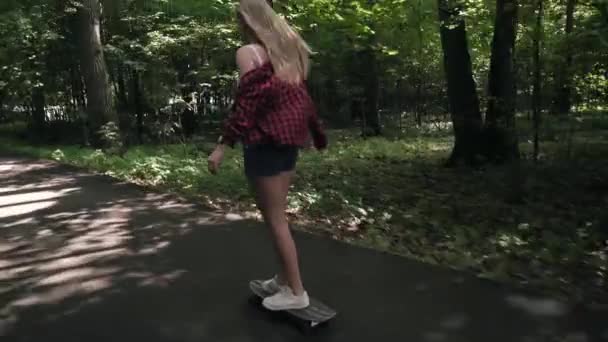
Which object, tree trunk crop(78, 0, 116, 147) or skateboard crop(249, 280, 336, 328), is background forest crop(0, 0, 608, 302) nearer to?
tree trunk crop(78, 0, 116, 147)

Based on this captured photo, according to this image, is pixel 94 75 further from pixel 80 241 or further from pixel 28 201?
pixel 80 241

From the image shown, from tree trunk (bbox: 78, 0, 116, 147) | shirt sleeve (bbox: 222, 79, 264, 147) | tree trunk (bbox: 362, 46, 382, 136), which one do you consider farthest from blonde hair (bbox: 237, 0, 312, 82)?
tree trunk (bbox: 362, 46, 382, 136)

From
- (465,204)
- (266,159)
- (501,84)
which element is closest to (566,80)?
(465,204)

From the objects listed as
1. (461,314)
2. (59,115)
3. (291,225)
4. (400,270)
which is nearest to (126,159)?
(291,225)

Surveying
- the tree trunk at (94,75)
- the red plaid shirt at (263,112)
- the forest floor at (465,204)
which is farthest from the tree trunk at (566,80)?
the tree trunk at (94,75)

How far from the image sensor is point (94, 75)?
1272cm

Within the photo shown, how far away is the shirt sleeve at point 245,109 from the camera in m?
2.89

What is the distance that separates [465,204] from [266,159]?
5432 millimetres

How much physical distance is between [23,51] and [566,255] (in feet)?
55.5

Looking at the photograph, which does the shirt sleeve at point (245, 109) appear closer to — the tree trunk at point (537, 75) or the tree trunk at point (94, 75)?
the tree trunk at point (537, 75)

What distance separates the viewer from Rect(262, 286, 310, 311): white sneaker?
313 cm

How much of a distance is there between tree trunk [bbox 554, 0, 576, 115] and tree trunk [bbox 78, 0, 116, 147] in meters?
9.81

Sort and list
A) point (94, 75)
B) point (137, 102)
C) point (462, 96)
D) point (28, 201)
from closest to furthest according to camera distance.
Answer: point (28, 201) < point (462, 96) < point (94, 75) < point (137, 102)

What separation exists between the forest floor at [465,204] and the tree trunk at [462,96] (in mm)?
516
